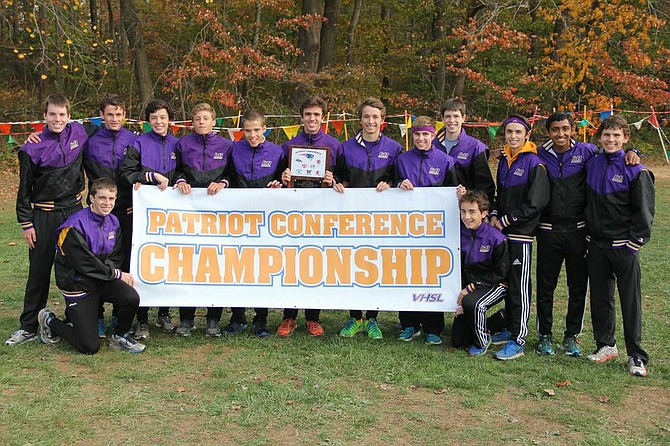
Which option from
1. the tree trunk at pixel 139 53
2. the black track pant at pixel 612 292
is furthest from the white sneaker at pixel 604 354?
the tree trunk at pixel 139 53

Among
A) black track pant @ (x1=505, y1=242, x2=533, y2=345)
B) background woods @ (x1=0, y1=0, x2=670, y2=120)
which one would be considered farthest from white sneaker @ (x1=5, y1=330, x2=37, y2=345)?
background woods @ (x1=0, y1=0, x2=670, y2=120)

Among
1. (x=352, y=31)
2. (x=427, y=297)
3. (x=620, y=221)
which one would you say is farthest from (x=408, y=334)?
(x=352, y=31)

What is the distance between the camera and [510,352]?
18.4ft

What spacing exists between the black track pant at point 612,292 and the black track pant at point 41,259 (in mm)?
4533

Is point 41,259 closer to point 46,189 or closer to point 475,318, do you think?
point 46,189

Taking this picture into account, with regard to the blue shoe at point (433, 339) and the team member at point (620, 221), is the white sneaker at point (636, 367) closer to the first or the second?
the team member at point (620, 221)

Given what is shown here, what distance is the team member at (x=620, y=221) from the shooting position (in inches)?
201

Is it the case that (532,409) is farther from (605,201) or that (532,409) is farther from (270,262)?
(270,262)

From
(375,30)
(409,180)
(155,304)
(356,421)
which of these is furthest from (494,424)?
(375,30)

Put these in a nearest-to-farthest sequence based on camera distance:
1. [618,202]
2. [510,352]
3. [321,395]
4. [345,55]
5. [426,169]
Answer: [321,395], [618,202], [510,352], [426,169], [345,55]

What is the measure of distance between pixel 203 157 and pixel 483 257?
8.79 ft

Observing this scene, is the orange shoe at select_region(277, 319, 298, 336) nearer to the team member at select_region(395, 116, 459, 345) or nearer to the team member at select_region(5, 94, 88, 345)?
the team member at select_region(395, 116, 459, 345)

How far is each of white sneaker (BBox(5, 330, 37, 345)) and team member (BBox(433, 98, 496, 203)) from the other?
4.15 meters

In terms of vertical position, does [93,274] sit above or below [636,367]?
above
